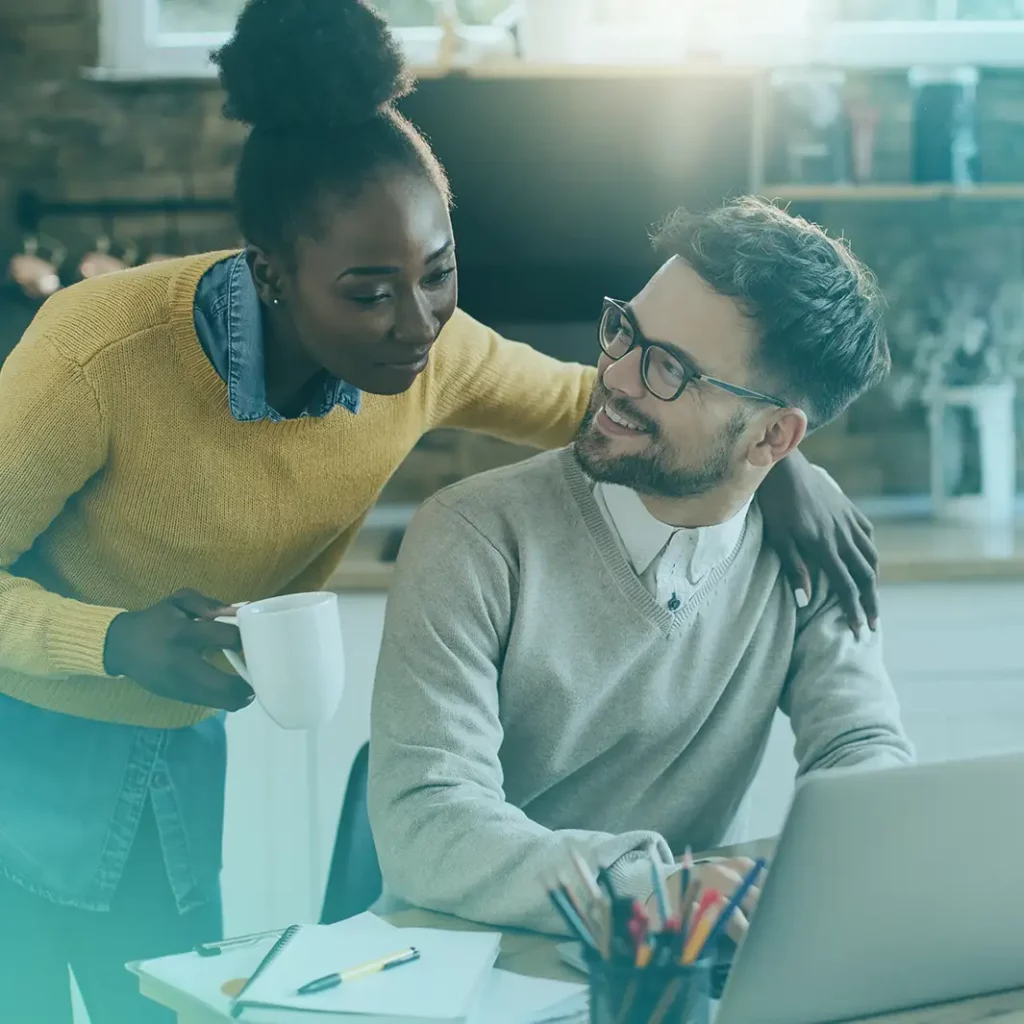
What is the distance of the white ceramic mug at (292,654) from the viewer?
1.06 meters

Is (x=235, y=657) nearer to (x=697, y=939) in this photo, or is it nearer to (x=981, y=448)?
(x=697, y=939)

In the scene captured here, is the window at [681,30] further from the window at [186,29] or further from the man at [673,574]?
the man at [673,574]

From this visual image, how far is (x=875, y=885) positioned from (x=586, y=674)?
56 centimetres

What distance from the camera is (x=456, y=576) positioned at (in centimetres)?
128

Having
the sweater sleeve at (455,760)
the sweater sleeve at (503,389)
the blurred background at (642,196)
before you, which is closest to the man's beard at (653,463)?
the sweater sleeve at (455,760)

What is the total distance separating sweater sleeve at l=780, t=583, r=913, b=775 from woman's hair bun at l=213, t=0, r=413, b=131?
2.20ft

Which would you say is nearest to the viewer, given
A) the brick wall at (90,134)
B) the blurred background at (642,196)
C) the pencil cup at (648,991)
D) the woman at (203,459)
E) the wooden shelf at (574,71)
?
the pencil cup at (648,991)

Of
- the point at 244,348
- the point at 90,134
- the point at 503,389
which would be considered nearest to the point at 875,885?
the point at 244,348

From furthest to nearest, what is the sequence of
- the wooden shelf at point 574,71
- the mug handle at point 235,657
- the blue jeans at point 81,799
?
1. the wooden shelf at point 574,71
2. the blue jeans at point 81,799
3. the mug handle at point 235,657

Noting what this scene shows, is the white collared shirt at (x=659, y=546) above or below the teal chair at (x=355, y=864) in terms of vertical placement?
above

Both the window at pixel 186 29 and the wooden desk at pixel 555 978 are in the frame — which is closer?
the wooden desk at pixel 555 978

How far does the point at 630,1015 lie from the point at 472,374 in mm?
961

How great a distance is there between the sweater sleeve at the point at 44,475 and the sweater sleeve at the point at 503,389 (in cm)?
42

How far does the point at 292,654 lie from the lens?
3.52 ft
